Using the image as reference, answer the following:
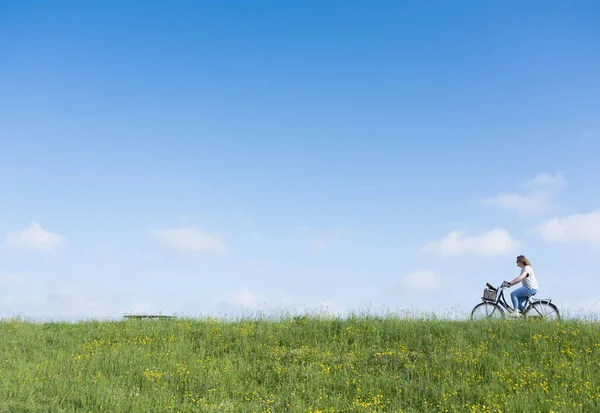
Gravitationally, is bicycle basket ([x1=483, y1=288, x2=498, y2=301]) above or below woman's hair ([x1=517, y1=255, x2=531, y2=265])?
below

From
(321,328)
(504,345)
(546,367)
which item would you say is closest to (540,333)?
(504,345)

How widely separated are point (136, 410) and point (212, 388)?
2025 millimetres

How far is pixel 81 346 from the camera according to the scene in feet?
57.7

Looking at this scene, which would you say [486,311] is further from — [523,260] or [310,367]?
[310,367]

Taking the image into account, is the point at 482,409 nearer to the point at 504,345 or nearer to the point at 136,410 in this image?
the point at 504,345

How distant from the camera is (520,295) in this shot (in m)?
19.1

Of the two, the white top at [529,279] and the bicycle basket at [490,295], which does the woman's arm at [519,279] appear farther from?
the bicycle basket at [490,295]

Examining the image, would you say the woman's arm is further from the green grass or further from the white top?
the green grass

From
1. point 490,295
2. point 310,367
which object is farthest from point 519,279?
point 310,367

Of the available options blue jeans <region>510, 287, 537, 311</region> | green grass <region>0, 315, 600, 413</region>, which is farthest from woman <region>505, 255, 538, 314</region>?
green grass <region>0, 315, 600, 413</region>

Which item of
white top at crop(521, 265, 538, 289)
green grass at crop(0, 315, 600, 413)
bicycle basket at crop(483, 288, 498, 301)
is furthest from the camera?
bicycle basket at crop(483, 288, 498, 301)

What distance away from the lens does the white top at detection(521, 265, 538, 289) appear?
746 inches

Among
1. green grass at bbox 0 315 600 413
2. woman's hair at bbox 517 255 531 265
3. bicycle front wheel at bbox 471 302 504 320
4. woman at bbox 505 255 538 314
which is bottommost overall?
green grass at bbox 0 315 600 413

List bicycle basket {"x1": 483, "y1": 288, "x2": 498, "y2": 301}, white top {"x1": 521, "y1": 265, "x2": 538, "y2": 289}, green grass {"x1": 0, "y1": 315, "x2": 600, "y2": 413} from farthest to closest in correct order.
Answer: bicycle basket {"x1": 483, "y1": 288, "x2": 498, "y2": 301} < white top {"x1": 521, "y1": 265, "x2": 538, "y2": 289} < green grass {"x1": 0, "y1": 315, "x2": 600, "y2": 413}
